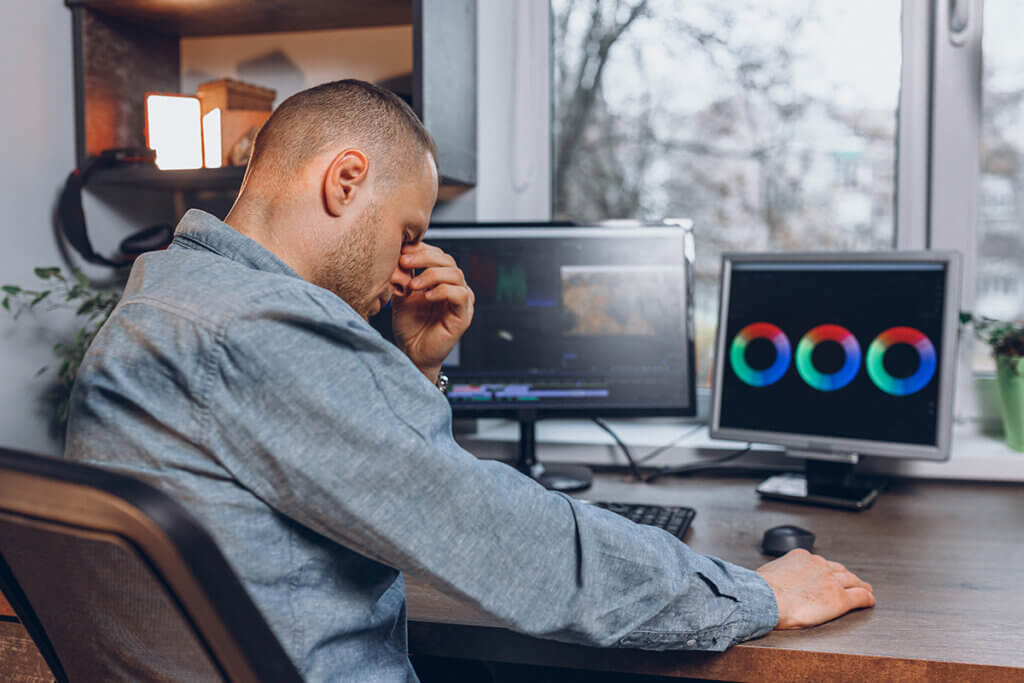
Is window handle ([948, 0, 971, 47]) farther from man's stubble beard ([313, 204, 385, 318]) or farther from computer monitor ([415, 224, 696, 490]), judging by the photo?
man's stubble beard ([313, 204, 385, 318])

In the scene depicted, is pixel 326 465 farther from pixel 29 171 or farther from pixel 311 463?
pixel 29 171

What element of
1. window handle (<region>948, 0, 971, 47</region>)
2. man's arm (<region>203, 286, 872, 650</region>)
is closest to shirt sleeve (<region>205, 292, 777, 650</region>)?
man's arm (<region>203, 286, 872, 650</region>)

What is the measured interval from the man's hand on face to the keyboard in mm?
350

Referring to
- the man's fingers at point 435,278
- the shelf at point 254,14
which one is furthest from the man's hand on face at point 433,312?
the shelf at point 254,14

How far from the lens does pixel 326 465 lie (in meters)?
0.67

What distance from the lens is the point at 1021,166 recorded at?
1.80 meters

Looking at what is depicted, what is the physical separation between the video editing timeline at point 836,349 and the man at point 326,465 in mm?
673

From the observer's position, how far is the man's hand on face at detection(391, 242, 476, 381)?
130 centimetres

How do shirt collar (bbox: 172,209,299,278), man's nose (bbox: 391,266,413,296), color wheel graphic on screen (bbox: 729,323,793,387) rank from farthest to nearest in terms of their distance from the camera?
color wheel graphic on screen (bbox: 729,323,793,387) → man's nose (bbox: 391,266,413,296) → shirt collar (bbox: 172,209,299,278)

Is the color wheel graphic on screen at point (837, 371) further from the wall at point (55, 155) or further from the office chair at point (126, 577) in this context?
the office chair at point (126, 577)

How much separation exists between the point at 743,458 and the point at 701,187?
633 millimetres

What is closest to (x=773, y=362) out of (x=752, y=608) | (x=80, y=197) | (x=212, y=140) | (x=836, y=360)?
(x=836, y=360)

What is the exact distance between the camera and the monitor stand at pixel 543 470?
157 centimetres

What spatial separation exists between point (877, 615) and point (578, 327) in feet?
2.54
